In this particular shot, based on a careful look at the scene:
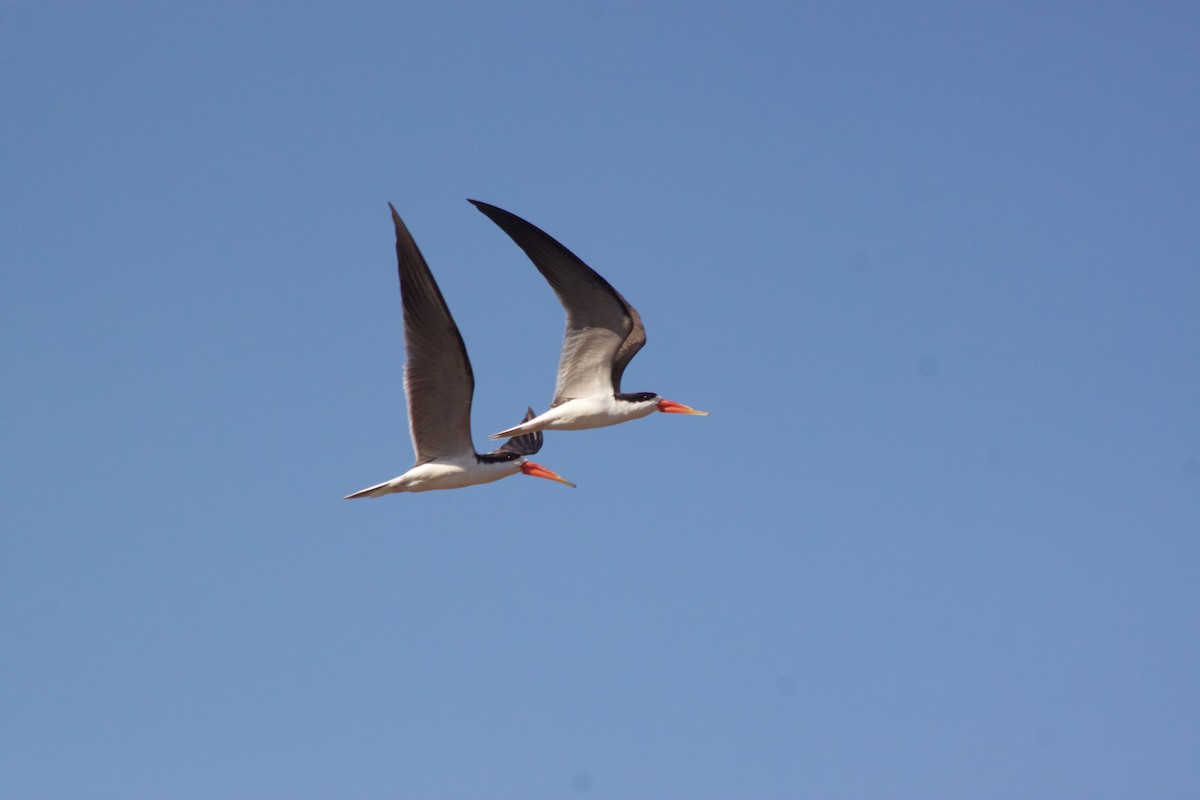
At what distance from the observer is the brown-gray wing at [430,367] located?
2302cm

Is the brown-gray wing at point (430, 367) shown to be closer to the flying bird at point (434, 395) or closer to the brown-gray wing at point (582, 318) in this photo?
the flying bird at point (434, 395)

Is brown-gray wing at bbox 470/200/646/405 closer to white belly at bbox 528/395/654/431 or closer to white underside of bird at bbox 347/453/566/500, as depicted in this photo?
white belly at bbox 528/395/654/431

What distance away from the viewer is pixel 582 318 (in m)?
26.4

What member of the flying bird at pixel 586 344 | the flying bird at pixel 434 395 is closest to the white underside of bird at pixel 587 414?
the flying bird at pixel 586 344

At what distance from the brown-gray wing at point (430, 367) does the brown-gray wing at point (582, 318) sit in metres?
2.21

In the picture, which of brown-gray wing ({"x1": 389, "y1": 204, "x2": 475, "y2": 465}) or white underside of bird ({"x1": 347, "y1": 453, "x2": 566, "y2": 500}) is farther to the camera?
white underside of bird ({"x1": 347, "y1": 453, "x2": 566, "y2": 500})

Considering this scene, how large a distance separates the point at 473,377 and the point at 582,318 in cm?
276

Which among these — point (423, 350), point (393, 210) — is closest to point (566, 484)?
point (423, 350)

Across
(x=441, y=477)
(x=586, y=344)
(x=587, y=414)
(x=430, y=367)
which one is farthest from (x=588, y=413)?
(x=430, y=367)

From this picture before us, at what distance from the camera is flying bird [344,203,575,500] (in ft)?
75.8

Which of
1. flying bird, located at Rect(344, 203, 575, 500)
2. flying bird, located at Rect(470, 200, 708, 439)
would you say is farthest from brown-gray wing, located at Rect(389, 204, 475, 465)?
flying bird, located at Rect(470, 200, 708, 439)

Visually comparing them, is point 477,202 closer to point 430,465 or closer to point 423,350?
point 423,350

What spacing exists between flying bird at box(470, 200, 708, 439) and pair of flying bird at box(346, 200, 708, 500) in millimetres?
17

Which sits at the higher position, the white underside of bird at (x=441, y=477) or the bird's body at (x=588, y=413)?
the bird's body at (x=588, y=413)
